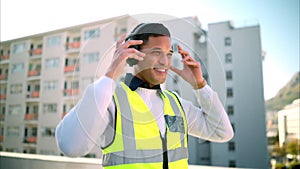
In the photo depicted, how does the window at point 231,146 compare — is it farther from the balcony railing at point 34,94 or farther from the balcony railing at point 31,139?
the balcony railing at point 34,94

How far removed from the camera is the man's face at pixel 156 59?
50 centimetres

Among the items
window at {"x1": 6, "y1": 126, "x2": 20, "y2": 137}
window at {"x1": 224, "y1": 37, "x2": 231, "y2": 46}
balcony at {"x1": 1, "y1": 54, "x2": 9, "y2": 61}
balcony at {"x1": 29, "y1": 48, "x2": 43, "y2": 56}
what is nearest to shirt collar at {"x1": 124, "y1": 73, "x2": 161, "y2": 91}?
window at {"x1": 224, "y1": 37, "x2": 231, "y2": 46}

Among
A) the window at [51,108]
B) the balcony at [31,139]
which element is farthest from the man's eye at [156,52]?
the balcony at [31,139]

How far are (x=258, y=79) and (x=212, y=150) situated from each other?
4597mm

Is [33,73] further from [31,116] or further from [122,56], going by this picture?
[122,56]

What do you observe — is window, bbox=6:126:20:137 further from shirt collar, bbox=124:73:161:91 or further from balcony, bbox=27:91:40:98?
shirt collar, bbox=124:73:161:91

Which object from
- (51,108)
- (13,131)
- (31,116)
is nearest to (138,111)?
(51,108)

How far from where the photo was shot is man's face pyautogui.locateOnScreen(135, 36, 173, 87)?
1.63ft

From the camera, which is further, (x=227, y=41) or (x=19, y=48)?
(x=19, y=48)

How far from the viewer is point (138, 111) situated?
0.54 metres

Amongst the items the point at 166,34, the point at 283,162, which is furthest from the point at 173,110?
the point at 283,162

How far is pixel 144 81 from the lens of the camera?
0.57 metres

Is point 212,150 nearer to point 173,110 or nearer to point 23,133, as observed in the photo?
point 23,133

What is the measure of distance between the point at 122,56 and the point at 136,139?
16 cm
